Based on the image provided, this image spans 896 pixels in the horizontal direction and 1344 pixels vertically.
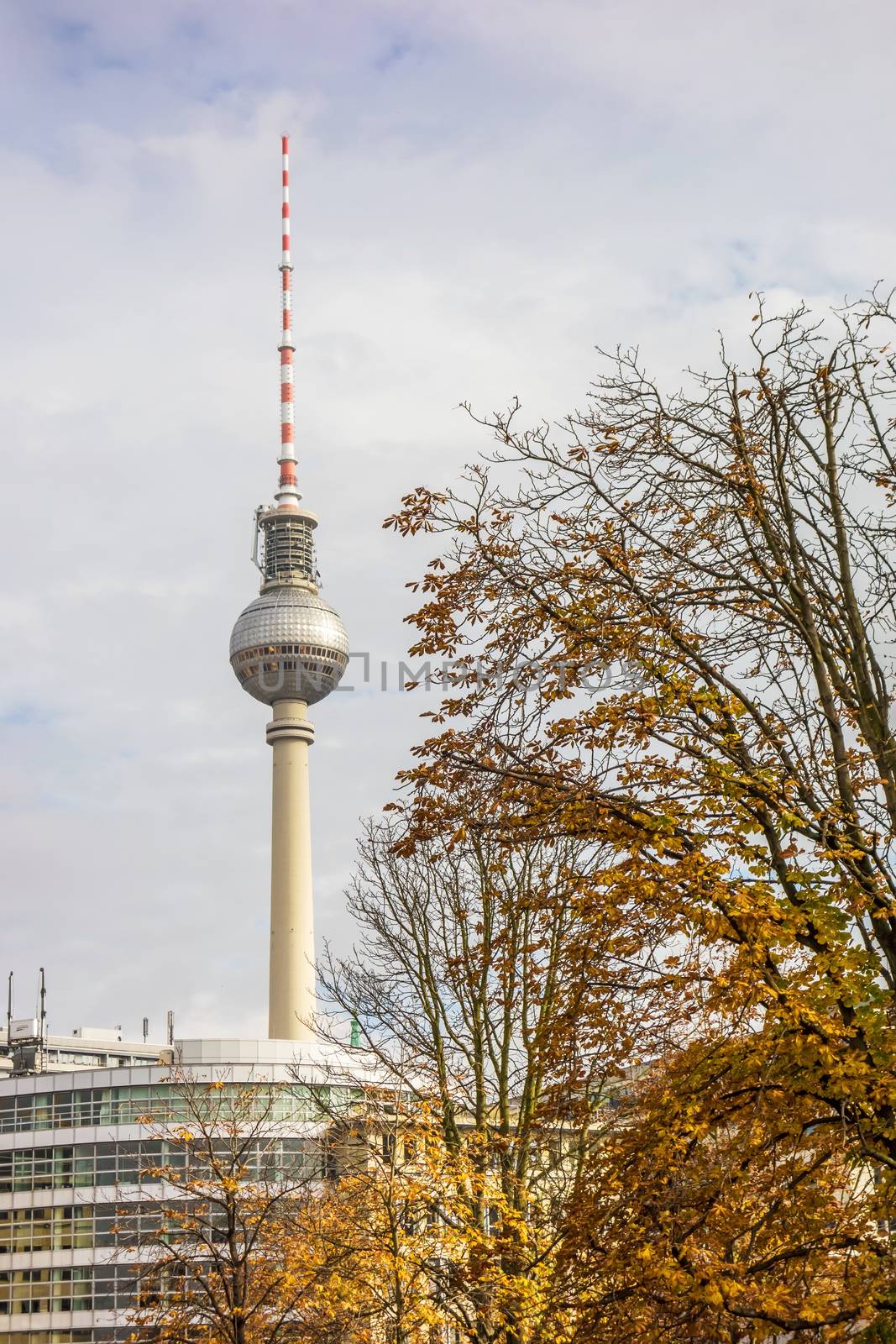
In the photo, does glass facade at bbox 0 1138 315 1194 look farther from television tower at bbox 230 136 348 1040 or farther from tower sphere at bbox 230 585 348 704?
tower sphere at bbox 230 585 348 704

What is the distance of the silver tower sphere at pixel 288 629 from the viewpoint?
13062 cm

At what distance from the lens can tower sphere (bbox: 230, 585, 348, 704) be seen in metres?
130

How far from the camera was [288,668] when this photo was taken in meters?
130

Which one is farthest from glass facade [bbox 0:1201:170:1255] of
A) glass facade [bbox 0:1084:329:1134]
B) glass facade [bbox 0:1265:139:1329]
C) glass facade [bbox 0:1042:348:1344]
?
glass facade [bbox 0:1084:329:1134]

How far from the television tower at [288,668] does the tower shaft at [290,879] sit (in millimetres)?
71

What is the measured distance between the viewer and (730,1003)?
10531 millimetres

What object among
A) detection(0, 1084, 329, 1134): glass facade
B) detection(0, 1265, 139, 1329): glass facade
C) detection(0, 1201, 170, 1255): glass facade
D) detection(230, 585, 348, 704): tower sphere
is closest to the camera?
detection(0, 1265, 139, 1329): glass facade

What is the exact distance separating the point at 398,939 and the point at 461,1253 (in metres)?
4.87

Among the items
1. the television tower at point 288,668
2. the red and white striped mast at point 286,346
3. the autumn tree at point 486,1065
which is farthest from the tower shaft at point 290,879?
the autumn tree at point 486,1065

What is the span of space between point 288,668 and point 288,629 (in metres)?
3.50

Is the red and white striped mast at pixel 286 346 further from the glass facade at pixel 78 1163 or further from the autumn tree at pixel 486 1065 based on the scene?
the autumn tree at pixel 486 1065

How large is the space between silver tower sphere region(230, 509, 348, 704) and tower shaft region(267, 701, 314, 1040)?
336cm

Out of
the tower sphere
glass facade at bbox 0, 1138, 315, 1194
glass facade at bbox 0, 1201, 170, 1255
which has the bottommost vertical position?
glass facade at bbox 0, 1201, 170, 1255

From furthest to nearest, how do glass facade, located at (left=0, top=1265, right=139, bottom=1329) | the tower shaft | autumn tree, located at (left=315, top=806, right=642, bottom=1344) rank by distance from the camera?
the tower shaft, glass facade, located at (left=0, top=1265, right=139, bottom=1329), autumn tree, located at (left=315, top=806, right=642, bottom=1344)
